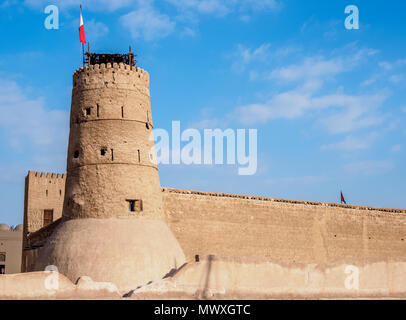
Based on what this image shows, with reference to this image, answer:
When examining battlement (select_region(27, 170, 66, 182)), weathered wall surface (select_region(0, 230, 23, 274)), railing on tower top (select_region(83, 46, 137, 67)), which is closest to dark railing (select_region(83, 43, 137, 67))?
railing on tower top (select_region(83, 46, 137, 67))

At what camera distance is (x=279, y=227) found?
26.6 metres

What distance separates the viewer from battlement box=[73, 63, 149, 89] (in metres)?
20.1

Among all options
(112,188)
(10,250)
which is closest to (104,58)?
(112,188)

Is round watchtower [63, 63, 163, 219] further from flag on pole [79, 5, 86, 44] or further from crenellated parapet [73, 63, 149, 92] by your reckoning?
flag on pole [79, 5, 86, 44]

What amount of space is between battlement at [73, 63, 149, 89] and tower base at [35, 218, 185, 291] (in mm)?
4555

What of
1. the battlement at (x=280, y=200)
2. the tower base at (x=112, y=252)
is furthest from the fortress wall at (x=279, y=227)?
the tower base at (x=112, y=252)

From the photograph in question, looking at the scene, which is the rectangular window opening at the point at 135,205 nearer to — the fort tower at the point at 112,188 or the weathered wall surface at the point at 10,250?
the fort tower at the point at 112,188

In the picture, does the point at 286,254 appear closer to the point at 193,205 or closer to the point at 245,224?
the point at 245,224

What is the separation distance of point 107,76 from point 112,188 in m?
3.80

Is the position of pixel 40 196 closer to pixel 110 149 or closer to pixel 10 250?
pixel 110 149

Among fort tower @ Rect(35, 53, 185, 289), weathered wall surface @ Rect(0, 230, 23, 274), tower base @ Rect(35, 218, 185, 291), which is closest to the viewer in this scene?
tower base @ Rect(35, 218, 185, 291)

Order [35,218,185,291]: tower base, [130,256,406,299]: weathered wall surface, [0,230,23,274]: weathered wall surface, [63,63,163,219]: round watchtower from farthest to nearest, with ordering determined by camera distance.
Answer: [0,230,23,274]: weathered wall surface, [63,63,163,219]: round watchtower, [35,218,185,291]: tower base, [130,256,406,299]: weathered wall surface

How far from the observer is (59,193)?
30.7m
